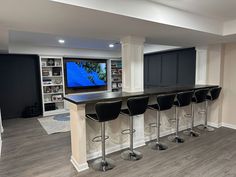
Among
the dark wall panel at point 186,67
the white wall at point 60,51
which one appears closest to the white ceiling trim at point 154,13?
the dark wall panel at point 186,67

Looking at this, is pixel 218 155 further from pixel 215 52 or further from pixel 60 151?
pixel 60 151

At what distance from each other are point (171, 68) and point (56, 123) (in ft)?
13.8

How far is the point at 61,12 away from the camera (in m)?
1.81

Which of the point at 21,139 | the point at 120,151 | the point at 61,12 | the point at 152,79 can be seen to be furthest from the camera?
the point at 152,79

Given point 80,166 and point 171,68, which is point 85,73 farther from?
point 80,166

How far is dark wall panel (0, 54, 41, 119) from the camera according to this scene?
17.3 ft

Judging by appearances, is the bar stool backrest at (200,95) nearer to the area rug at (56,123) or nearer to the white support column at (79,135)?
the white support column at (79,135)

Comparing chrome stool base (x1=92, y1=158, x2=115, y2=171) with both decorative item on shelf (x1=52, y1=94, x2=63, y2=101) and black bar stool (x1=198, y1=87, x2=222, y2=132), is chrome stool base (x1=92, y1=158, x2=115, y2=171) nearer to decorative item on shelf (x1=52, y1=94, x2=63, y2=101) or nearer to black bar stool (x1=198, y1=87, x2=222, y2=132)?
black bar stool (x1=198, y1=87, x2=222, y2=132)

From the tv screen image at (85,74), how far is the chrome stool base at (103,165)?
13.6 feet

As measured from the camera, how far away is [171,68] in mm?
5793

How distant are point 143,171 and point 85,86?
15.6ft

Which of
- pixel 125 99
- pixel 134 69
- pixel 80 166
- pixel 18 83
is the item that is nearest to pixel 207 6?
pixel 134 69

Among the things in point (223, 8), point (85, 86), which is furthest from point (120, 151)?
point (85, 86)

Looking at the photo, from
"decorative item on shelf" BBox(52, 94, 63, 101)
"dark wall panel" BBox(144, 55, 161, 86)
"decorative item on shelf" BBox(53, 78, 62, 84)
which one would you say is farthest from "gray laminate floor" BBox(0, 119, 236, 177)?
"dark wall panel" BBox(144, 55, 161, 86)
